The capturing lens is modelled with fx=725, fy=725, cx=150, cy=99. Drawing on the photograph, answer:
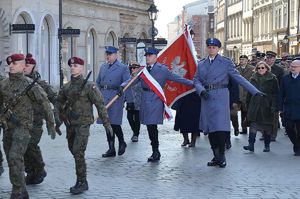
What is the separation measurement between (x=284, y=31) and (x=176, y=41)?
46.7 meters

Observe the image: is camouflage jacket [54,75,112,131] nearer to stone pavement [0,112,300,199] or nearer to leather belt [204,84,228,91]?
stone pavement [0,112,300,199]

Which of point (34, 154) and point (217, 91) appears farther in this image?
point (217, 91)

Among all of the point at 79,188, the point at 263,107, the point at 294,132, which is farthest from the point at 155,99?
the point at 79,188

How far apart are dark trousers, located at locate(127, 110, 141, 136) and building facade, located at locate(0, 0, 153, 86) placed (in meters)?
11.4

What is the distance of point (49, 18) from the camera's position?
34.8 m

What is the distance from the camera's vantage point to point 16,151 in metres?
8.57

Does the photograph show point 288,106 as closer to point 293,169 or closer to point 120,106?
point 293,169

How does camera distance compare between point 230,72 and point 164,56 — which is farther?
point 164,56

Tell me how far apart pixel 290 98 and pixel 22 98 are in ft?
20.6

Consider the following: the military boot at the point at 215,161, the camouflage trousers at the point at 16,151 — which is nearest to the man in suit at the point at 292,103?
the military boot at the point at 215,161

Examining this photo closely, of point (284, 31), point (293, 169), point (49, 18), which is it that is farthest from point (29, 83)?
point (284, 31)

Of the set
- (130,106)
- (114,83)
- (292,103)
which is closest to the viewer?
(114,83)

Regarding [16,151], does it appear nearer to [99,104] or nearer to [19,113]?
[19,113]

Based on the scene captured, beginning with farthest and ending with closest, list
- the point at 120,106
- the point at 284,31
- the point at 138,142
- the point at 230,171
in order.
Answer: the point at 284,31, the point at 138,142, the point at 120,106, the point at 230,171
